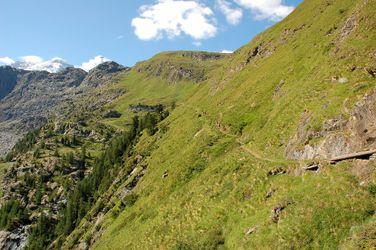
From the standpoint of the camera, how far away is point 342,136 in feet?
123

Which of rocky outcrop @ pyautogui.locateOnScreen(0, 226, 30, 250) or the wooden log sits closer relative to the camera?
the wooden log

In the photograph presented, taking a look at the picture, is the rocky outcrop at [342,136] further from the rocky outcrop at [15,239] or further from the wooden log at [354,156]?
the rocky outcrop at [15,239]

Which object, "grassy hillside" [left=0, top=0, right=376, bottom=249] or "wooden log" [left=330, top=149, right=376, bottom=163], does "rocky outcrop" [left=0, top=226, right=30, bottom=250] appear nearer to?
"grassy hillside" [left=0, top=0, right=376, bottom=249]

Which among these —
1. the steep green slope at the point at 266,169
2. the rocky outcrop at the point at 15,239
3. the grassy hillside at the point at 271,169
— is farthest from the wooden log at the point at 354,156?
the rocky outcrop at the point at 15,239

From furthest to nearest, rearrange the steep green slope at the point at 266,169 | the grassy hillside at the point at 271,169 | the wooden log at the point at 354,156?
the wooden log at the point at 354,156 → the steep green slope at the point at 266,169 → the grassy hillside at the point at 271,169

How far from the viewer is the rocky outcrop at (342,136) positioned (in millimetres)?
34375

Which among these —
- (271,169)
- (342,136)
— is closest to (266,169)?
(271,169)

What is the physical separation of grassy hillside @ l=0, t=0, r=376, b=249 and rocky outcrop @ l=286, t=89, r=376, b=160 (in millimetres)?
200

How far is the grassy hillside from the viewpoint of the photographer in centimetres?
3062

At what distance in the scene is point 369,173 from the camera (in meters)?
30.4

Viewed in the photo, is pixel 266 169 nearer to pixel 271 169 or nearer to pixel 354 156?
pixel 271 169

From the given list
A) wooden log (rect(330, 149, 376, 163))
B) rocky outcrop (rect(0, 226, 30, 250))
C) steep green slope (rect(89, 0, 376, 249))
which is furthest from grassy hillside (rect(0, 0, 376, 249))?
rocky outcrop (rect(0, 226, 30, 250))

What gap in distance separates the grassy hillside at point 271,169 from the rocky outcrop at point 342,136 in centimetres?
20

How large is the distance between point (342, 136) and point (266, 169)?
10.2 m
